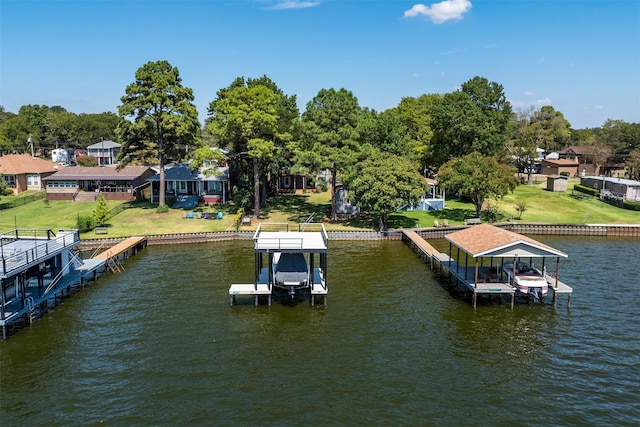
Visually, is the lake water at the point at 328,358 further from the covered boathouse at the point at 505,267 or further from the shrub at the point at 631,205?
the shrub at the point at 631,205

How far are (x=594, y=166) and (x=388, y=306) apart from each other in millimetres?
Answer: 90651

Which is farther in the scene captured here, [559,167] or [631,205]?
[559,167]

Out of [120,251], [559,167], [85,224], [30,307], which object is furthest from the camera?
[559,167]

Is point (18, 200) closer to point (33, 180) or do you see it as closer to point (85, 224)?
point (33, 180)

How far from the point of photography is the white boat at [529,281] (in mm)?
34181

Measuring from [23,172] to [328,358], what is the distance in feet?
240

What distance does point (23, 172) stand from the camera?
79.5 m

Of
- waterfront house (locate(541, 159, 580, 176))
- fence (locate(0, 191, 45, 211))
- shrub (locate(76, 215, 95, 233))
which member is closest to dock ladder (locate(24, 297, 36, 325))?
shrub (locate(76, 215, 95, 233))

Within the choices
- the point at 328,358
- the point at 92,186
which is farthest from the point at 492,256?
the point at 92,186

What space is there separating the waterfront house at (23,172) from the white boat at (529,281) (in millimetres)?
76197

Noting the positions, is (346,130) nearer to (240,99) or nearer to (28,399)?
(240,99)

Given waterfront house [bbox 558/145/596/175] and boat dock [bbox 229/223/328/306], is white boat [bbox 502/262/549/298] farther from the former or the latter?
waterfront house [bbox 558/145/596/175]

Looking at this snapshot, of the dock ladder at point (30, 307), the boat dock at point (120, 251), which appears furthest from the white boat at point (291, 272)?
the boat dock at point (120, 251)

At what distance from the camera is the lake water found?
22.0 meters
